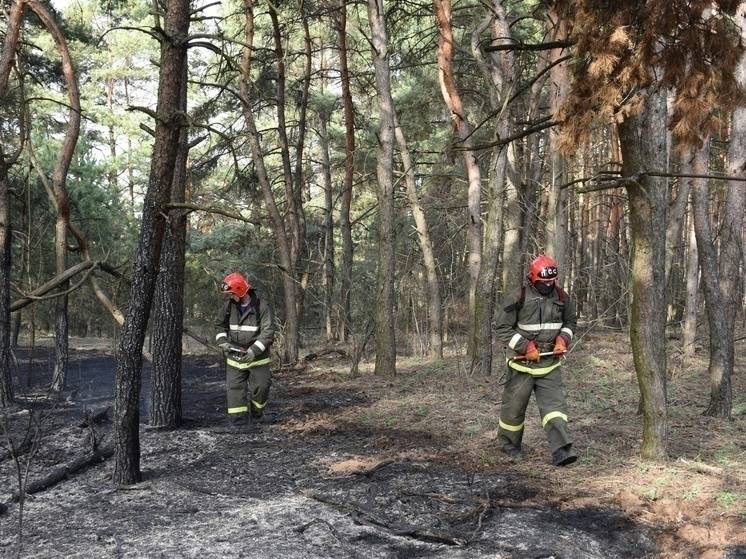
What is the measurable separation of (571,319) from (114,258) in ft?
59.2

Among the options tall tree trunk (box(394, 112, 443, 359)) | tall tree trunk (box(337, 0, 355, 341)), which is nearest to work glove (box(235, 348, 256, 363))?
tall tree trunk (box(394, 112, 443, 359))

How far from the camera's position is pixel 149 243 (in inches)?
243

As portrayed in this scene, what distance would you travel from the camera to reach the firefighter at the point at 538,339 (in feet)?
22.0

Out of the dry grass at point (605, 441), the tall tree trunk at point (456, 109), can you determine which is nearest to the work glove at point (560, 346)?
the dry grass at point (605, 441)

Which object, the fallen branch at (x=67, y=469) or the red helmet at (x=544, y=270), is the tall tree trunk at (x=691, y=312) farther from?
the fallen branch at (x=67, y=469)

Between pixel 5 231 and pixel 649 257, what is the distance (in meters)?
8.52

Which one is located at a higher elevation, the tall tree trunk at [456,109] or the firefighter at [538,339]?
the tall tree trunk at [456,109]

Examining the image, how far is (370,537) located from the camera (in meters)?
5.01

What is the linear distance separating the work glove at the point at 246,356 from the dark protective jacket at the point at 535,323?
3.15 metres

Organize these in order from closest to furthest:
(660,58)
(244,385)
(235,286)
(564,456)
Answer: (660,58), (564,456), (235,286), (244,385)

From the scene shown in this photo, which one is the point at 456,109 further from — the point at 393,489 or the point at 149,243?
the point at 393,489

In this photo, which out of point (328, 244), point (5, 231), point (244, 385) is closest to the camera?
point (244, 385)

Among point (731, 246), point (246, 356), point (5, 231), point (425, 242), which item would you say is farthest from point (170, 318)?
point (425, 242)

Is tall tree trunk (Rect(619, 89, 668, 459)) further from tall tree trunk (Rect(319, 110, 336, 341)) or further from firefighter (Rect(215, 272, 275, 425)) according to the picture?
tall tree trunk (Rect(319, 110, 336, 341))
